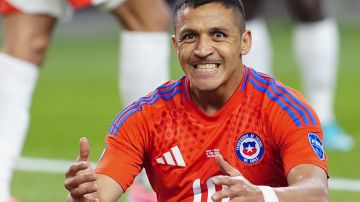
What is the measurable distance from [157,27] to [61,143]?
9.15 feet

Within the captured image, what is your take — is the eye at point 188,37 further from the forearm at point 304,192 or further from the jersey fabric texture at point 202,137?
Answer: the forearm at point 304,192

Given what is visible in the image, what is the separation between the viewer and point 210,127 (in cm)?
463

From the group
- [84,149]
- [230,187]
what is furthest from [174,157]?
[230,187]

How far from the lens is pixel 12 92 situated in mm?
5414

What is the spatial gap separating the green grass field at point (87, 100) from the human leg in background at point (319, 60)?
0.17 meters

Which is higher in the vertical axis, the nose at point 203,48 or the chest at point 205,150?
the nose at point 203,48

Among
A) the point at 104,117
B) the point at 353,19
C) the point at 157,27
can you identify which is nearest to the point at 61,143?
the point at 104,117

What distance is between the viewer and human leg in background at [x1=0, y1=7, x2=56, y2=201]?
537 cm

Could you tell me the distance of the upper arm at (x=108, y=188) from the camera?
445 cm

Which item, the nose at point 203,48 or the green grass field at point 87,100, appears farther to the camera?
the green grass field at point 87,100

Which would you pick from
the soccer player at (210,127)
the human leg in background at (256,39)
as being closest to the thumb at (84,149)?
the soccer player at (210,127)

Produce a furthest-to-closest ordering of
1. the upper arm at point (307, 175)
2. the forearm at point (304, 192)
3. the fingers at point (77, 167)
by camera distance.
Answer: the upper arm at point (307, 175) → the forearm at point (304, 192) → the fingers at point (77, 167)

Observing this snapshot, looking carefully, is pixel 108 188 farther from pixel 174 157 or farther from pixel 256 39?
pixel 256 39

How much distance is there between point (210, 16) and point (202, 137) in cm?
45
